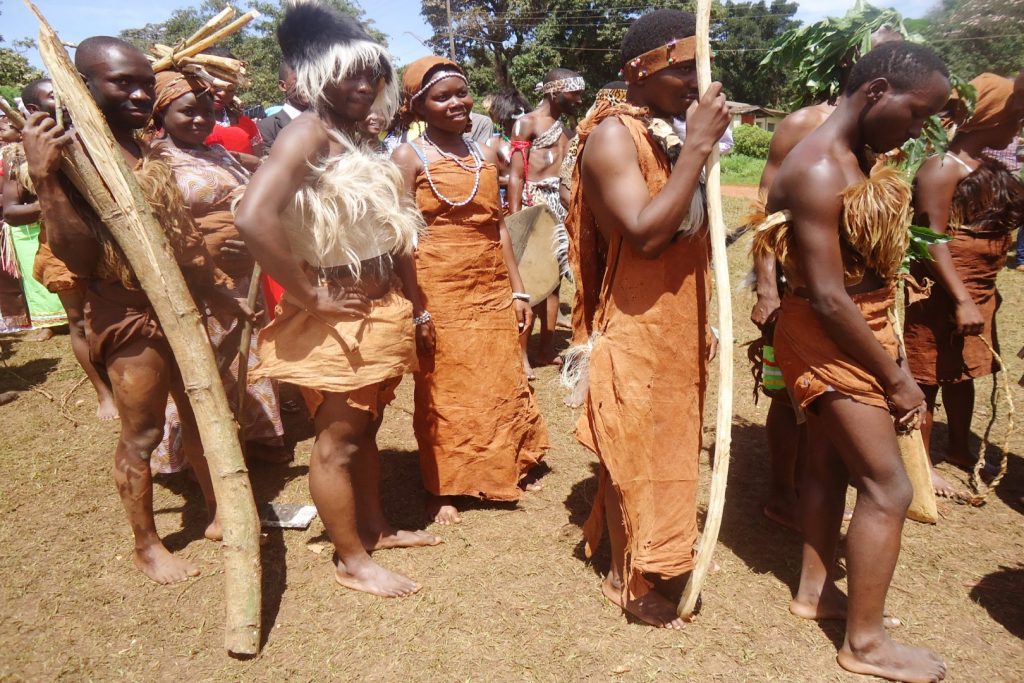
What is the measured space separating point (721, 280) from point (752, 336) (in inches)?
184

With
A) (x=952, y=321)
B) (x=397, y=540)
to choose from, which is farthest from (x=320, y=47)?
(x=952, y=321)

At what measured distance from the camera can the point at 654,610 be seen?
2.67 m

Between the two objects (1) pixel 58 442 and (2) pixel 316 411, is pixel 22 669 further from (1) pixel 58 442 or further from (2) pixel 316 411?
(1) pixel 58 442

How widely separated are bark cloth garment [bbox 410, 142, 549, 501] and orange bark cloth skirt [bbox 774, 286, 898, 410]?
58.1 inches

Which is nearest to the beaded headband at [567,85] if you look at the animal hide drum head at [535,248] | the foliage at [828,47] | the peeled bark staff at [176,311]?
the animal hide drum head at [535,248]

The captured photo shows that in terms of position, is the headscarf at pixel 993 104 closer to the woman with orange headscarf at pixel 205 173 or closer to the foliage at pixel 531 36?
the woman with orange headscarf at pixel 205 173

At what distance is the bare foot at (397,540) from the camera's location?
3.24 meters

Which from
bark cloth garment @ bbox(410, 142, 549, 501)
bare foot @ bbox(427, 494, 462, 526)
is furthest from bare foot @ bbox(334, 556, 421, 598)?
bark cloth garment @ bbox(410, 142, 549, 501)

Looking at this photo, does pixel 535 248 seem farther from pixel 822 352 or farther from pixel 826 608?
pixel 826 608

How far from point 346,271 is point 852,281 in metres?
1.82

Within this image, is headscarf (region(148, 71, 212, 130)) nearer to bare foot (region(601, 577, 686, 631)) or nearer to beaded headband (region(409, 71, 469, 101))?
beaded headband (region(409, 71, 469, 101))

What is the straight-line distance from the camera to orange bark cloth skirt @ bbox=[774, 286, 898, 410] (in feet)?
7.47

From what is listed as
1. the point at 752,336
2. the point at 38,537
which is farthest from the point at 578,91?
the point at 38,537

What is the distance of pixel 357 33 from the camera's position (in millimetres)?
2465
